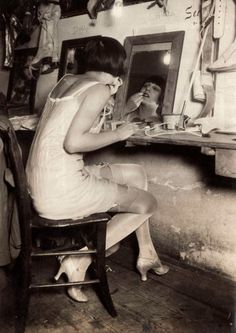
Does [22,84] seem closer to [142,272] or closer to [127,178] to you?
[127,178]

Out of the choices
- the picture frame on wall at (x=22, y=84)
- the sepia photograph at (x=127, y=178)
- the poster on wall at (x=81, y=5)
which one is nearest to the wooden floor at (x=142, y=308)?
the sepia photograph at (x=127, y=178)

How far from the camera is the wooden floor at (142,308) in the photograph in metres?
2.16

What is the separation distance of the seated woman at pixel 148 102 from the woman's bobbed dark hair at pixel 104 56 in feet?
2.40

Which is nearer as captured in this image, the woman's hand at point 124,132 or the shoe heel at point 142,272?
the woman's hand at point 124,132

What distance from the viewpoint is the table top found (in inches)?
79.3

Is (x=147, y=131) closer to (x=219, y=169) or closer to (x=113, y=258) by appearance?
(x=219, y=169)

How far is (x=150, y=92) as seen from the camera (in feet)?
9.36

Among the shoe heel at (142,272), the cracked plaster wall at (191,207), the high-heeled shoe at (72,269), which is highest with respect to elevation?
the cracked plaster wall at (191,207)

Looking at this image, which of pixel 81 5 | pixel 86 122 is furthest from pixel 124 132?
pixel 81 5

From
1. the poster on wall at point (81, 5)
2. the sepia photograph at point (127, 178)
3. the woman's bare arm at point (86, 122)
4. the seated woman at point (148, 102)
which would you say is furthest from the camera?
the poster on wall at point (81, 5)

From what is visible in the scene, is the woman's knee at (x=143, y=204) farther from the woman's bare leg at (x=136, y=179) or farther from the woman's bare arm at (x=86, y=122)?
the woman's bare arm at (x=86, y=122)

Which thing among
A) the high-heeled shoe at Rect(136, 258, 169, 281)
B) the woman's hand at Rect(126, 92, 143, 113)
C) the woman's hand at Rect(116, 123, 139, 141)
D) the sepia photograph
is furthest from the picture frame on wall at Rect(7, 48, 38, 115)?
the high-heeled shoe at Rect(136, 258, 169, 281)

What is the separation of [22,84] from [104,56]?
2.09 m

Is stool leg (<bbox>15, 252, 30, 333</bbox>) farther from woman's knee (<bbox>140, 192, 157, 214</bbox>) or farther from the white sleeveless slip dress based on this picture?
woman's knee (<bbox>140, 192, 157, 214</bbox>)
